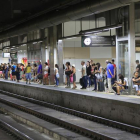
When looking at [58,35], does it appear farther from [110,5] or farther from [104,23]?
[110,5]

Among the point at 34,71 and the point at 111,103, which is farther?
the point at 34,71

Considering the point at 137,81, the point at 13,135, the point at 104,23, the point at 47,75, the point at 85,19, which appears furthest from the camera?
the point at 47,75

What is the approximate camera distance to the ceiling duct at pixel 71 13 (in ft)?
45.0

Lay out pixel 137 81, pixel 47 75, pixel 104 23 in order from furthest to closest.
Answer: pixel 47 75
pixel 104 23
pixel 137 81

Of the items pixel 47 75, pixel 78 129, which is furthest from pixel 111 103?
pixel 47 75

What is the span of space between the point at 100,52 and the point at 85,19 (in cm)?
855

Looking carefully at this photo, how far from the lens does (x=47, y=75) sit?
86.2 feet

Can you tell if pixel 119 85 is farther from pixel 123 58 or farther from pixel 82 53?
pixel 82 53

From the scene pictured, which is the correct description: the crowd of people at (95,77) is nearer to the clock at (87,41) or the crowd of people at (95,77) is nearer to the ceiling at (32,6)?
the clock at (87,41)

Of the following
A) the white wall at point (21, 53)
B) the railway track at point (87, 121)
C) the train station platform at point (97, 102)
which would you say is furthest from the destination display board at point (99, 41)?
the white wall at point (21, 53)

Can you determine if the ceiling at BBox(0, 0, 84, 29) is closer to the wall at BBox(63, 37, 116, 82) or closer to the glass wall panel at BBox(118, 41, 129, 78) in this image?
the glass wall panel at BBox(118, 41, 129, 78)

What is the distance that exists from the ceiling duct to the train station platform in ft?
11.5

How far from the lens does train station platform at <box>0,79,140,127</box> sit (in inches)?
494

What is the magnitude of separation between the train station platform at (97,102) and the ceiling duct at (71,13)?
3.50 meters
